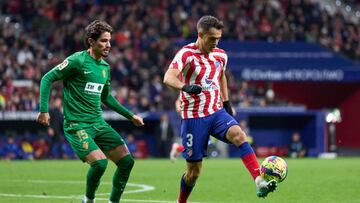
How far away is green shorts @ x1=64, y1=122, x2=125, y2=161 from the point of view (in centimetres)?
1001

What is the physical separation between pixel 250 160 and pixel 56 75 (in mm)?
2592

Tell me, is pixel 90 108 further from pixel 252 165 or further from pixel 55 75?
pixel 252 165

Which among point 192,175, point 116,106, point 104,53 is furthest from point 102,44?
Answer: point 192,175

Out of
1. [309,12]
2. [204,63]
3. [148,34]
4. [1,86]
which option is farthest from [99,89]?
[309,12]

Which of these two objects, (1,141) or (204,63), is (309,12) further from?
(204,63)

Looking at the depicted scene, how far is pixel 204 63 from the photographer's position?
10.6m

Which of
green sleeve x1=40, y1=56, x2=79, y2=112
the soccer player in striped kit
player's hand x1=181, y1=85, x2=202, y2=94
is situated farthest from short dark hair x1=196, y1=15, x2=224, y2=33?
green sleeve x1=40, y1=56, x2=79, y2=112

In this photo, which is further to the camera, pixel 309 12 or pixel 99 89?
pixel 309 12

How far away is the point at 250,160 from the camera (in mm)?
10250

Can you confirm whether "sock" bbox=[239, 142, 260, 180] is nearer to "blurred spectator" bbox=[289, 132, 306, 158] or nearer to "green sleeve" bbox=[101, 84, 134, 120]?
"green sleeve" bbox=[101, 84, 134, 120]

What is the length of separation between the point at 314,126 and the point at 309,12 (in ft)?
27.6

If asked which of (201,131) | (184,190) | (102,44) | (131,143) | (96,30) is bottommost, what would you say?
(131,143)

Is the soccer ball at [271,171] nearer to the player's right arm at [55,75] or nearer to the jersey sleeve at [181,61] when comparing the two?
the jersey sleeve at [181,61]

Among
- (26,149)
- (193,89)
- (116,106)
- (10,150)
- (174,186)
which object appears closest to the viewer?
(193,89)
